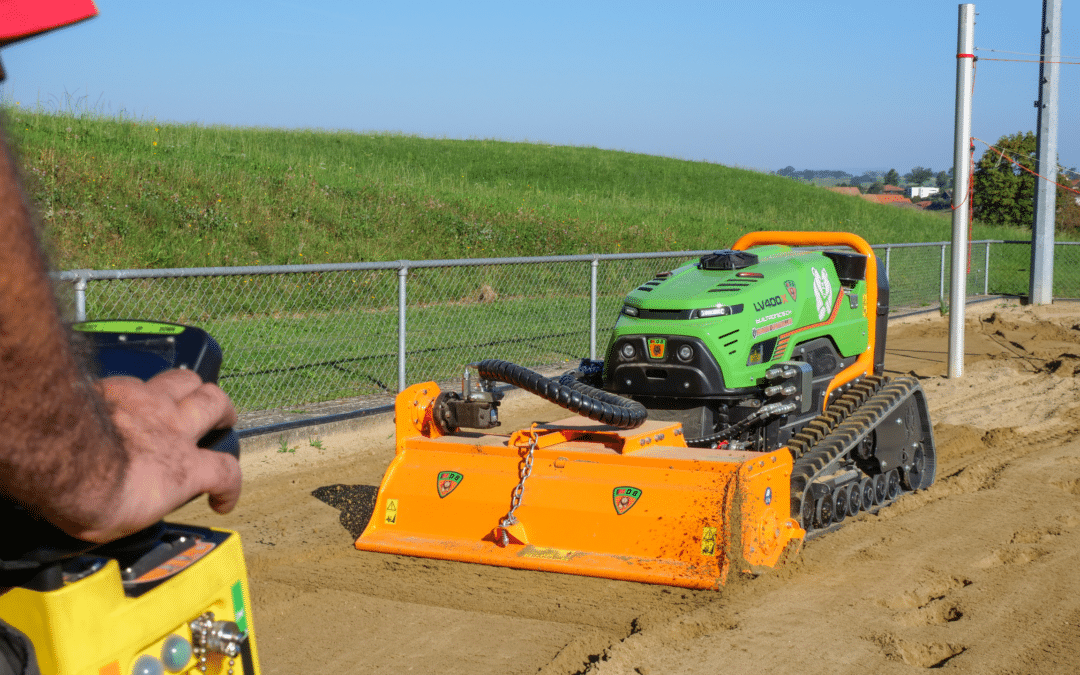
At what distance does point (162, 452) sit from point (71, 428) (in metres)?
0.22

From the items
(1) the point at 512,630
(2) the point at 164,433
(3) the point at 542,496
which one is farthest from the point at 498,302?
(2) the point at 164,433

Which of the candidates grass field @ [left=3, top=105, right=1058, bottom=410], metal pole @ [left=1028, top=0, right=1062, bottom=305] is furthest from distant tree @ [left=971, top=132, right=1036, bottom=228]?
metal pole @ [left=1028, top=0, right=1062, bottom=305]

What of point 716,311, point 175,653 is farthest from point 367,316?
point 175,653

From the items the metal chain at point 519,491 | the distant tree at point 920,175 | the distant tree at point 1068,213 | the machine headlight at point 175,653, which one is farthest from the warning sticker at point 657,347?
the distant tree at point 920,175

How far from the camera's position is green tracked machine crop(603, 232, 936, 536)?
5.82 meters

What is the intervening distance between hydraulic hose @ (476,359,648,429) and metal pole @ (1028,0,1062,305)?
579 inches

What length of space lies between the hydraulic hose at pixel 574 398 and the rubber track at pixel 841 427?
3.10ft

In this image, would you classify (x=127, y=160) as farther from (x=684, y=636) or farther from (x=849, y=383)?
(x=684, y=636)

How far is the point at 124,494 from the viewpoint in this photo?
1283 millimetres

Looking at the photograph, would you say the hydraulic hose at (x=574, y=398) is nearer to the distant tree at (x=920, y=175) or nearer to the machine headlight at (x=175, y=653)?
the machine headlight at (x=175, y=653)

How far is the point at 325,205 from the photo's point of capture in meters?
20.0

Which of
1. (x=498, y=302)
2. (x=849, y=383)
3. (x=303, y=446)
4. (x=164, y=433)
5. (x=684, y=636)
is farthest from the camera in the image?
(x=498, y=302)

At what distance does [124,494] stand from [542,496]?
415 cm

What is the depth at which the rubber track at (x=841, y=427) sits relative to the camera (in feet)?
18.0
